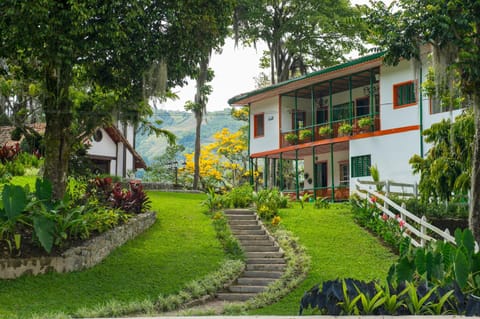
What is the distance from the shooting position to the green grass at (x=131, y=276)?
11172 millimetres

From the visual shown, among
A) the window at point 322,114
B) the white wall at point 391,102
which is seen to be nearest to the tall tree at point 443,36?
the white wall at point 391,102

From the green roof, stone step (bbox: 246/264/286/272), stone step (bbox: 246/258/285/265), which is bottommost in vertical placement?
stone step (bbox: 246/264/286/272)

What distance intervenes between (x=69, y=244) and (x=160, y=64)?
480cm

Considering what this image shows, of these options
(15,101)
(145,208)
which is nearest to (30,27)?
(145,208)

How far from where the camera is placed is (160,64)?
1502 centimetres

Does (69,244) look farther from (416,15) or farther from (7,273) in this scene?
(416,15)

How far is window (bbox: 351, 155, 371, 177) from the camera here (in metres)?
25.2

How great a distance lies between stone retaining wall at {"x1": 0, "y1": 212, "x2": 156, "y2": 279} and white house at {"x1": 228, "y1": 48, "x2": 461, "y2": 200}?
10.9m

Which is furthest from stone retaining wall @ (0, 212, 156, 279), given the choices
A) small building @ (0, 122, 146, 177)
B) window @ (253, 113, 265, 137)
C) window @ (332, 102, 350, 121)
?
small building @ (0, 122, 146, 177)

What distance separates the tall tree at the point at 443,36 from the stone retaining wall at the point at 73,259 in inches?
299

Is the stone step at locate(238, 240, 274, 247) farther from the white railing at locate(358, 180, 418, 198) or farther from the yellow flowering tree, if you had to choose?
the yellow flowering tree

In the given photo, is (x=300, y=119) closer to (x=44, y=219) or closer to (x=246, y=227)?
(x=246, y=227)

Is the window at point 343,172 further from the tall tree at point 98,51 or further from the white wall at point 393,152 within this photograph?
the tall tree at point 98,51

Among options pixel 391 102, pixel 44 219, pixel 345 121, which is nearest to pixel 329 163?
pixel 345 121
